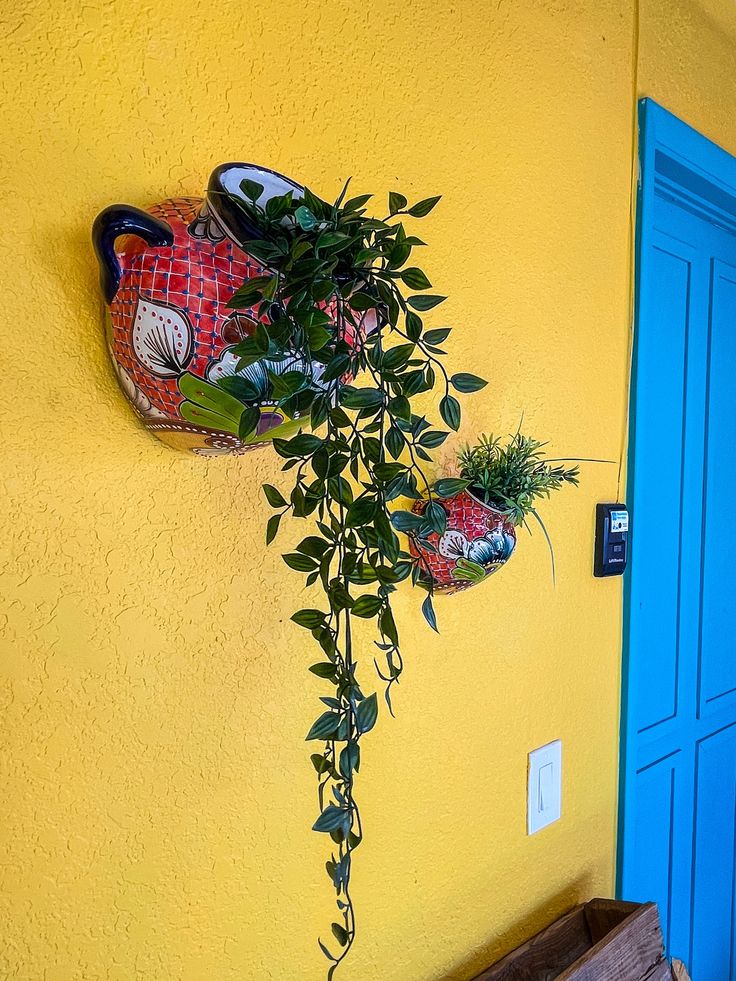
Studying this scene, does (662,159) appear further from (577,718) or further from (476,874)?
(476,874)

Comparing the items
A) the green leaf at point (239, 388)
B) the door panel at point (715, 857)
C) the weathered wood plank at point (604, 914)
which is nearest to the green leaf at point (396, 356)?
the green leaf at point (239, 388)

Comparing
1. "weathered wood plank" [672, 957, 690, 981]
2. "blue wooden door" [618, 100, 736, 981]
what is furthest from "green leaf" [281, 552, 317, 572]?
"weathered wood plank" [672, 957, 690, 981]

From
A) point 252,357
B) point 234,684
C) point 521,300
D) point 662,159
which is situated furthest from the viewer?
point 662,159

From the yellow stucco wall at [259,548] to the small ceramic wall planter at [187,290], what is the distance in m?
0.07

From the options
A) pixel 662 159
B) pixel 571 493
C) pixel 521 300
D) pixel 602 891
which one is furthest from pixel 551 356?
pixel 602 891

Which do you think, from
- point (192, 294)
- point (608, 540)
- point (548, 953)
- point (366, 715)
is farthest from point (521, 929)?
point (192, 294)

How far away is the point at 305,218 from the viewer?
0.55 meters

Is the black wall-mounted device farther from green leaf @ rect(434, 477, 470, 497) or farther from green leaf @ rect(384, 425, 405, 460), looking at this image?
green leaf @ rect(384, 425, 405, 460)

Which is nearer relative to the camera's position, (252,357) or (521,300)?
(252,357)

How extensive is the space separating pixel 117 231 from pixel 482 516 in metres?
0.50

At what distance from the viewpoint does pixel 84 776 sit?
665 mm

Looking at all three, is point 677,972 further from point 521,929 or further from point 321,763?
point 321,763

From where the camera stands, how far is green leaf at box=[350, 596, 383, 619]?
62 centimetres

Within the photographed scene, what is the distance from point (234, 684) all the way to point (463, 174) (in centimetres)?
71
